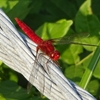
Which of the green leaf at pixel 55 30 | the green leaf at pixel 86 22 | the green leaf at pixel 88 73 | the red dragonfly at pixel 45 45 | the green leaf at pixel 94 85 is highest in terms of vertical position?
the red dragonfly at pixel 45 45

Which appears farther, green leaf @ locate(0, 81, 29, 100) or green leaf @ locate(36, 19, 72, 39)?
green leaf @ locate(36, 19, 72, 39)

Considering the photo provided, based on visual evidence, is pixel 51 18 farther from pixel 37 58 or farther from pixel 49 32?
pixel 37 58

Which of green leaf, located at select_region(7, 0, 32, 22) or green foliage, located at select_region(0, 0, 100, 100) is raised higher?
green leaf, located at select_region(7, 0, 32, 22)

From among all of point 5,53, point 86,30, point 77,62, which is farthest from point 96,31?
point 5,53

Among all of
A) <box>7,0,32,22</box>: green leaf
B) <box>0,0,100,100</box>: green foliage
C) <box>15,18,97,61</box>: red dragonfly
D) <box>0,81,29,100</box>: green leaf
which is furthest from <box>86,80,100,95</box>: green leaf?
<box>7,0,32,22</box>: green leaf

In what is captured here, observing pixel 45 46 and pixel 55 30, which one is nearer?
pixel 45 46

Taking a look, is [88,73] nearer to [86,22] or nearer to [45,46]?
[45,46]

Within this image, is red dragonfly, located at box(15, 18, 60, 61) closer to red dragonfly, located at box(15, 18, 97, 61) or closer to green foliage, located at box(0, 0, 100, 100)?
red dragonfly, located at box(15, 18, 97, 61)

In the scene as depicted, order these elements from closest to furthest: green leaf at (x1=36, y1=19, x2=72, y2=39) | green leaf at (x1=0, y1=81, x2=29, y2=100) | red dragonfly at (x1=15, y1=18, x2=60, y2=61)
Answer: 1. red dragonfly at (x1=15, y1=18, x2=60, y2=61)
2. green leaf at (x1=0, y1=81, x2=29, y2=100)
3. green leaf at (x1=36, y1=19, x2=72, y2=39)

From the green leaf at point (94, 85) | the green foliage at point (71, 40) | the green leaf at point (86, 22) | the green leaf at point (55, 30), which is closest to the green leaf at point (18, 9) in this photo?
the green foliage at point (71, 40)

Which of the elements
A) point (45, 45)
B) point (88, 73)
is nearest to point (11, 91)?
point (45, 45)

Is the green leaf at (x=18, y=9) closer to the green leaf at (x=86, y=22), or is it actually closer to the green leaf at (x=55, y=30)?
the green leaf at (x=55, y=30)
